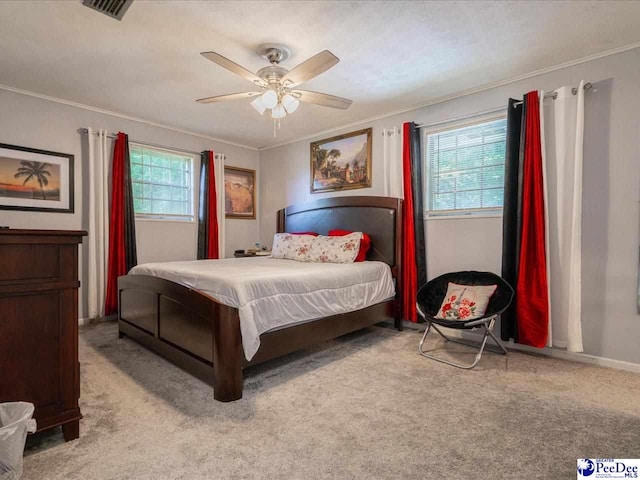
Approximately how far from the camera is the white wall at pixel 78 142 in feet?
11.1

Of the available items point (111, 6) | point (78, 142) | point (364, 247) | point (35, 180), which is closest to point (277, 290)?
point (364, 247)

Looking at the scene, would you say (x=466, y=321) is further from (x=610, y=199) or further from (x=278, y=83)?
(x=278, y=83)

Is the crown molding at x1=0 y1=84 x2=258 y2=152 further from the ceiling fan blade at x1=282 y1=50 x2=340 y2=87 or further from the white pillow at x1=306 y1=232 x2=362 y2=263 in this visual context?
the ceiling fan blade at x1=282 y1=50 x2=340 y2=87

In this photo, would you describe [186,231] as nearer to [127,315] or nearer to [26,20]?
[127,315]

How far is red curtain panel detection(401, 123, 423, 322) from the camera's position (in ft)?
12.0

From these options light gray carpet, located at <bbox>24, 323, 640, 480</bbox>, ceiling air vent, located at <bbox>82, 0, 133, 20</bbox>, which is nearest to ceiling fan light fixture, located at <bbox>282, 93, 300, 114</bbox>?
ceiling air vent, located at <bbox>82, 0, 133, 20</bbox>

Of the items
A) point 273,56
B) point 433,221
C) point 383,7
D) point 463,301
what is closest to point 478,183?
point 433,221

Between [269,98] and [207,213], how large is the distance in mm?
2653

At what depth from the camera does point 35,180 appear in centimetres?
348

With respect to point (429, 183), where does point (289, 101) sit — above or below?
above

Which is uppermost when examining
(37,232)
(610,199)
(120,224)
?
(610,199)

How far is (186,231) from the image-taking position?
4703mm

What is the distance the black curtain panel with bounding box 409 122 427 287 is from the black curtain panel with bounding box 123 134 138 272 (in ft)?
10.7

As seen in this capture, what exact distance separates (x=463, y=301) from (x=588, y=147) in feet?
5.19
